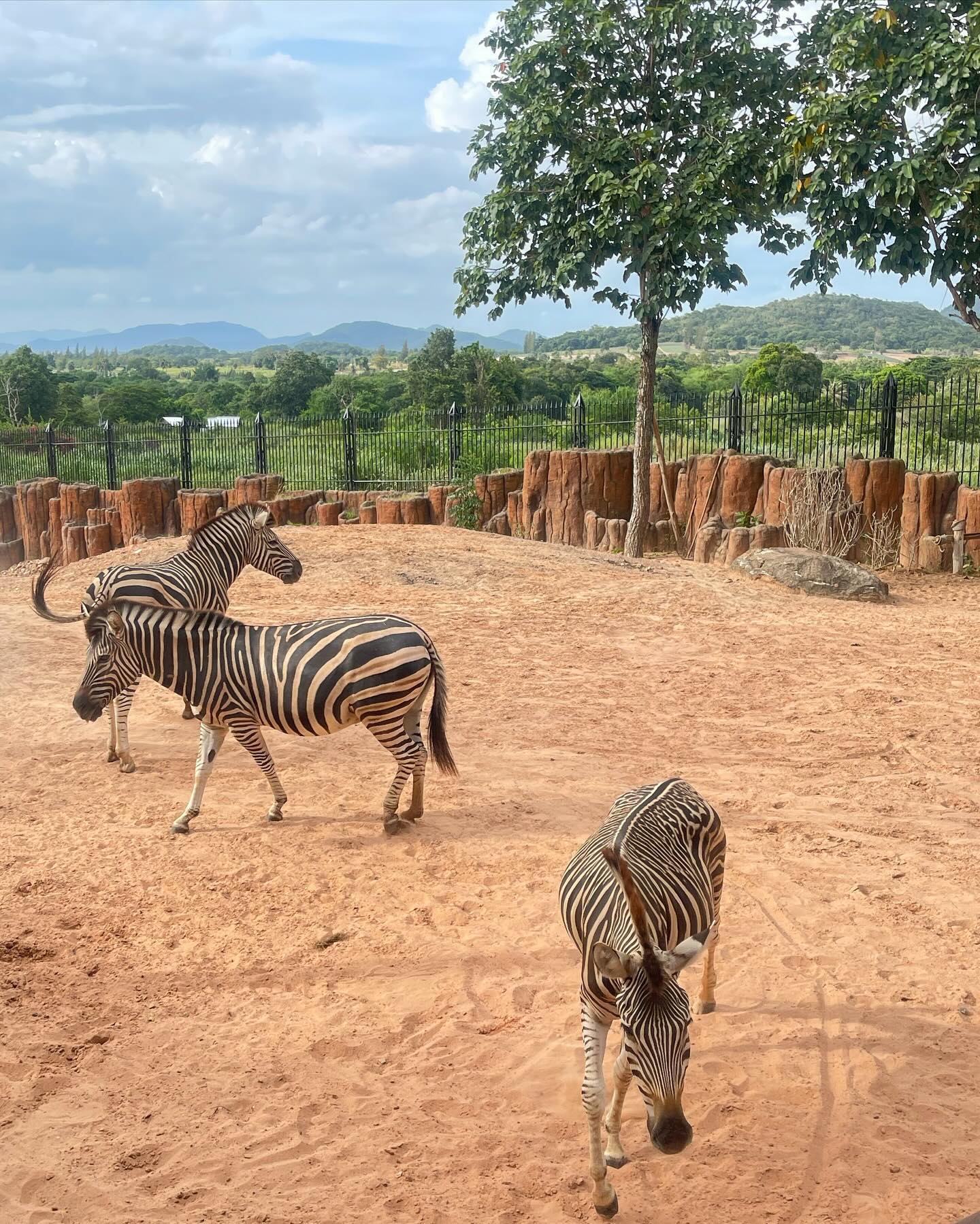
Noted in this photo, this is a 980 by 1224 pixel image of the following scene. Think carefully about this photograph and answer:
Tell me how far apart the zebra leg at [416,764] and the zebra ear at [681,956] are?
11.5ft

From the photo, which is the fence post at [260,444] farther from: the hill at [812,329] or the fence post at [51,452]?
the hill at [812,329]

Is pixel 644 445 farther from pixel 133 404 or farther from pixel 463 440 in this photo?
pixel 133 404

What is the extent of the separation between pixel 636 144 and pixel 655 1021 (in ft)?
45.7

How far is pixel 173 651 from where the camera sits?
6578mm

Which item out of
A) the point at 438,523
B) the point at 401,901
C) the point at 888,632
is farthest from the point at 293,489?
the point at 401,901

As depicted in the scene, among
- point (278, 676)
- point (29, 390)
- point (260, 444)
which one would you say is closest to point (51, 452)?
point (260, 444)

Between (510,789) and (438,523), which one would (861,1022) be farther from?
(438,523)

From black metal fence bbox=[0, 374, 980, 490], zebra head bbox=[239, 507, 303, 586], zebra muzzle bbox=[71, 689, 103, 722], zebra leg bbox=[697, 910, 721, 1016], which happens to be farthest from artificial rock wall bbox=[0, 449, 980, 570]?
zebra leg bbox=[697, 910, 721, 1016]

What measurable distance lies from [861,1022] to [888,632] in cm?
696

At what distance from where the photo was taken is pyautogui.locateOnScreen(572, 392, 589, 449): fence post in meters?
19.8

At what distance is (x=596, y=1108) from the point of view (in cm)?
356

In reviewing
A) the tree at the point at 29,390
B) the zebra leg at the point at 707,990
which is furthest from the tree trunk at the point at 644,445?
the tree at the point at 29,390

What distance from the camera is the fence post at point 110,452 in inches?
891

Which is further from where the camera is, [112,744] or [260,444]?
[260,444]
